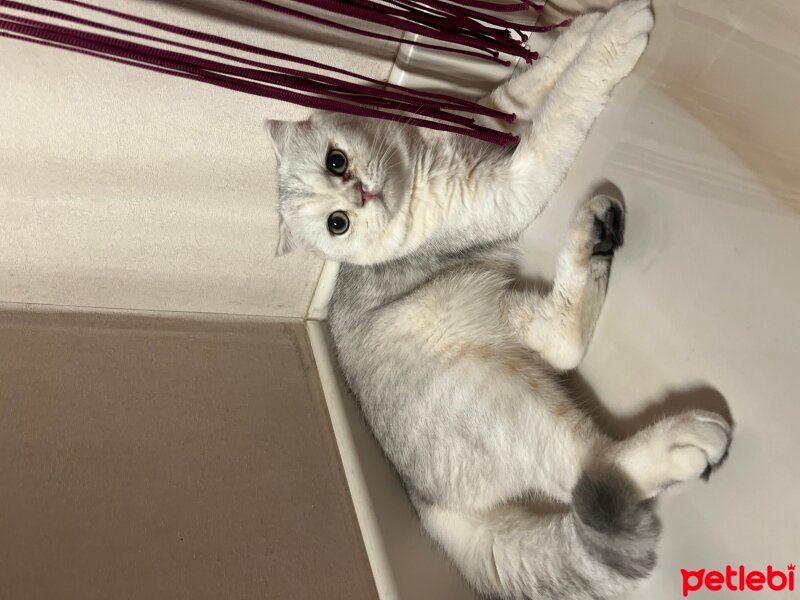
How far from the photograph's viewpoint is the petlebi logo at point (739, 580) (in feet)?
3.33

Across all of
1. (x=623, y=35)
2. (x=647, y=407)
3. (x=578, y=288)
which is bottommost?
(x=647, y=407)

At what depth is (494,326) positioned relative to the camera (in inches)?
62.2

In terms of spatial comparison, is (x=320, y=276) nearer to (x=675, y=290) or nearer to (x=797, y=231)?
(x=675, y=290)

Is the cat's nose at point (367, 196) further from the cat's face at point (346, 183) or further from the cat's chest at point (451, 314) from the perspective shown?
the cat's chest at point (451, 314)

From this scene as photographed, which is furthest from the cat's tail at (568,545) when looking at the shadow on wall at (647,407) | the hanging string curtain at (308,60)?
the hanging string curtain at (308,60)

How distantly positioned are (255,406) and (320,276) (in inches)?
21.2

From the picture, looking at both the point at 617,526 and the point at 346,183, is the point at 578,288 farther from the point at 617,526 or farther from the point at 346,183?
the point at 346,183

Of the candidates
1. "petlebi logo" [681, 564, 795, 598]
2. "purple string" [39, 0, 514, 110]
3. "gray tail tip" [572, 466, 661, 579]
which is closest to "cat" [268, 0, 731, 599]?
"gray tail tip" [572, 466, 661, 579]

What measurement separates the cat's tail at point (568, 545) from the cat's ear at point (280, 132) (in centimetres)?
109

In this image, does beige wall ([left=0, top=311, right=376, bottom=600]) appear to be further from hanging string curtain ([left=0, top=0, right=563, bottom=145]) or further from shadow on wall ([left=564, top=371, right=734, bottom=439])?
hanging string curtain ([left=0, top=0, right=563, bottom=145])

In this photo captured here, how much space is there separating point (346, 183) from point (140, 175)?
552mm

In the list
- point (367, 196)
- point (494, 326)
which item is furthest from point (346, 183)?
point (494, 326)

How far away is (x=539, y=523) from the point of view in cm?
140

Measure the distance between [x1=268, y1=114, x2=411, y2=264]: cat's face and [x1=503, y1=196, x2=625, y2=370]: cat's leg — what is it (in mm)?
449
